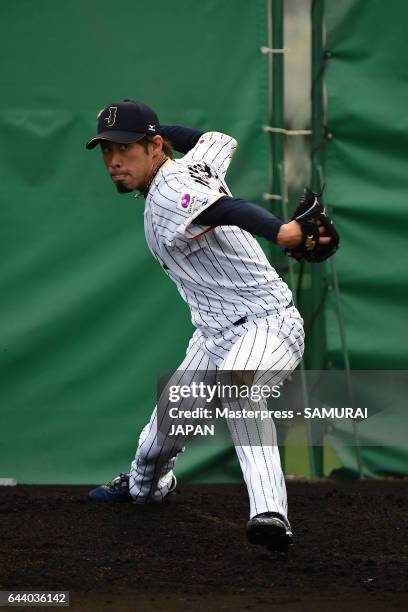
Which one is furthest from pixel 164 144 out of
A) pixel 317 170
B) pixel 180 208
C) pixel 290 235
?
pixel 317 170

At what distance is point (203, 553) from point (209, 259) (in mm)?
1074

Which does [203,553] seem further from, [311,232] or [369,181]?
[369,181]

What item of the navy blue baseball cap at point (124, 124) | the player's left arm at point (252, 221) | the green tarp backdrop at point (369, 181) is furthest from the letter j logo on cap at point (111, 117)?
the green tarp backdrop at point (369, 181)

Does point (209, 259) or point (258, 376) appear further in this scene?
point (209, 259)

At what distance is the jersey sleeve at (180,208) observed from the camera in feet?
13.2

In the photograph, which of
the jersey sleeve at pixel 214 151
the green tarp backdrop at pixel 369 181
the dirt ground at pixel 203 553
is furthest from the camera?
the green tarp backdrop at pixel 369 181

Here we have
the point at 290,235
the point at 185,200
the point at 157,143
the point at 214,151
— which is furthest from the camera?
the point at 214,151

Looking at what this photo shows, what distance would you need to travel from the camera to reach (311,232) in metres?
3.89

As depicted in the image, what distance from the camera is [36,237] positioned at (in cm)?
608

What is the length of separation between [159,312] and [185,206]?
6.84 ft

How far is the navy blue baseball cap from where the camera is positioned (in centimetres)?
426

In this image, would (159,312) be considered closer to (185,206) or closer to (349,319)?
(349,319)

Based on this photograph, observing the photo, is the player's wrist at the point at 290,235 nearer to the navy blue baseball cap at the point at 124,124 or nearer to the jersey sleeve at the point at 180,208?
the jersey sleeve at the point at 180,208

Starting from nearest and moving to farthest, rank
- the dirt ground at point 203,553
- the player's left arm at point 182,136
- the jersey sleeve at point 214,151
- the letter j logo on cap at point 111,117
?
1. the dirt ground at point 203,553
2. the letter j logo on cap at point 111,117
3. the jersey sleeve at point 214,151
4. the player's left arm at point 182,136
